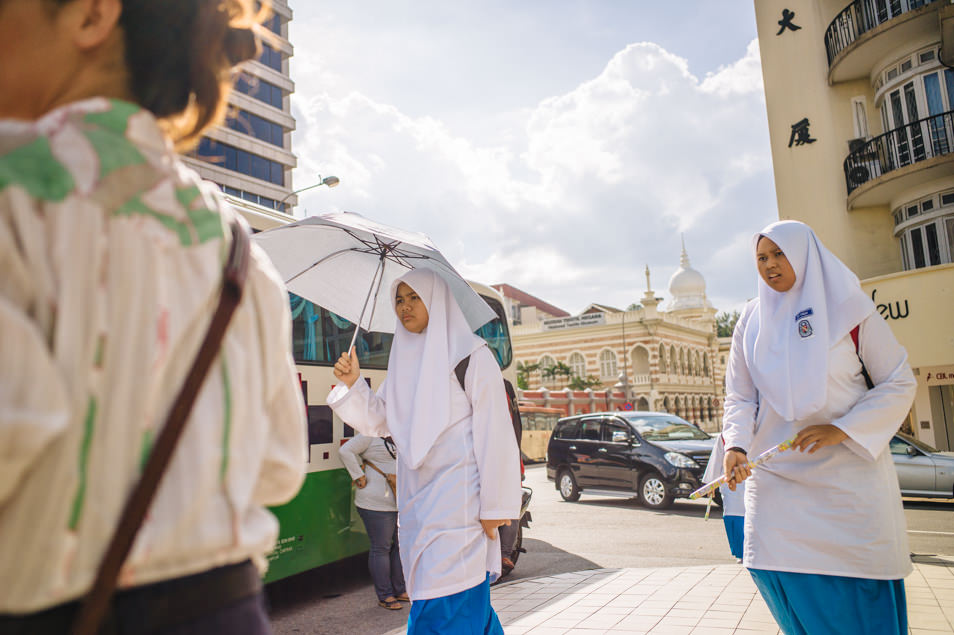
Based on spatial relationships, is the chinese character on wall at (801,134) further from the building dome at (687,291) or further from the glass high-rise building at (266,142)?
the building dome at (687,291)

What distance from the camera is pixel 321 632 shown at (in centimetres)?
571

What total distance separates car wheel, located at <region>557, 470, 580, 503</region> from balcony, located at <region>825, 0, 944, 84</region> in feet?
39.4

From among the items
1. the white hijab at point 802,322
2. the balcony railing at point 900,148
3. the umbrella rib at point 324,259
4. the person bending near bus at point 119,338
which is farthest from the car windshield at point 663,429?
the person bending near bus at point 119,338

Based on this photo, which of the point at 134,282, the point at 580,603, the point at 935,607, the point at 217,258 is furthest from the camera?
the point at 580,603

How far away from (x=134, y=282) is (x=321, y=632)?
5491 mm

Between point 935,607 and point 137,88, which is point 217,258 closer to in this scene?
point 137,88

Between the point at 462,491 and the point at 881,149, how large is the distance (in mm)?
16949

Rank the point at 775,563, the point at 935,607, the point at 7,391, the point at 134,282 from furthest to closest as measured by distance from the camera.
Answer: the point at 935,607
the point at 775,563
the point at 134,282
the point at 7,391

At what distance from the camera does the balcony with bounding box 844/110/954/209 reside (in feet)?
49.9

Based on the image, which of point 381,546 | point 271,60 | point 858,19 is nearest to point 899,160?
point 858,19

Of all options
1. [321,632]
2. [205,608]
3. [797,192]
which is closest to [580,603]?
[321,632]

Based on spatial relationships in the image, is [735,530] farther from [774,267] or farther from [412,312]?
[412,312]

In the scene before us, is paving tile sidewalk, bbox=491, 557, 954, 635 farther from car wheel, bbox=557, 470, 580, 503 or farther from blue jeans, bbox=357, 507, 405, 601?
car wheel, bbox=557, 470, 580, 503

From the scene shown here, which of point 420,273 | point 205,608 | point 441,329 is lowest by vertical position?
point 205,608
